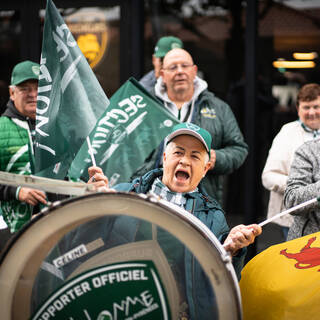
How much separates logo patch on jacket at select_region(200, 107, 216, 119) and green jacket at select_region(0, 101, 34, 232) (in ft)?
4.16

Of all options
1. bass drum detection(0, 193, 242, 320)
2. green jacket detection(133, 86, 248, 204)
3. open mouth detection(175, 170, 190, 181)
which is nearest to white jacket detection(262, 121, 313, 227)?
green jacket detection(133, 86, 248, 204)

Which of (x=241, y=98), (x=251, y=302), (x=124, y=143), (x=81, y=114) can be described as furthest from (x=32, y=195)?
(x=241, y=98)

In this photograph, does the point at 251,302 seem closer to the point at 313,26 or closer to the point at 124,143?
the point at 124,143

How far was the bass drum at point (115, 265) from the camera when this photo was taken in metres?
2.33

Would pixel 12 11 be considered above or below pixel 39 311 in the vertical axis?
above

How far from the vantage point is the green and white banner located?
7.75 ft

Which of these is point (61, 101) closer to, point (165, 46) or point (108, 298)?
point (108, 298)

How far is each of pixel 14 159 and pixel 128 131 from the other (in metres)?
0.97

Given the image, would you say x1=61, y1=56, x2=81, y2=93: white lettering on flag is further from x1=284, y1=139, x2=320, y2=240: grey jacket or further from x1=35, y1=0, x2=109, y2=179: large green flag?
x1=284, y1=139, x2=320, y2=240: grey jacket

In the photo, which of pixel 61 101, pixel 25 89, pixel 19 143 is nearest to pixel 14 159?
pixel 19 143

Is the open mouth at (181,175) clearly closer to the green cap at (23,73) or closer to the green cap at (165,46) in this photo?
the green cap at (23,73)

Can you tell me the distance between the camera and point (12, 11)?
23.4ft

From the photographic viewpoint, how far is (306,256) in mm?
2941

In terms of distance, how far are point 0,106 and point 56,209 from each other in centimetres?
514
